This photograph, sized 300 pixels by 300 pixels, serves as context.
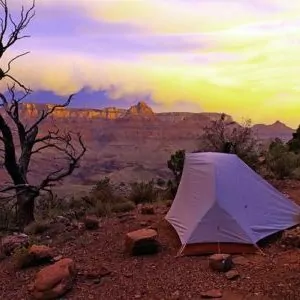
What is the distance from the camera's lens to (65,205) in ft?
58.7

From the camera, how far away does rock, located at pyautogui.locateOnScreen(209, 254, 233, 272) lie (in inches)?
333

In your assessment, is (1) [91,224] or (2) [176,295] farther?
(1) [91,224]

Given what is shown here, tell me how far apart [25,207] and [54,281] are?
6.57m

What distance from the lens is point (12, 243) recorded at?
1123 centimetres

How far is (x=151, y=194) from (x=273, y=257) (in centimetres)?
775

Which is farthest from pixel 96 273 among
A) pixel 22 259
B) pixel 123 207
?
pixel 123 207

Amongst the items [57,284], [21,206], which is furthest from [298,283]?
[21,206]

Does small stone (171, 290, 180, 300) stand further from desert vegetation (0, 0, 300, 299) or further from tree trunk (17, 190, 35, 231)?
tree trunk (17, 190, 35, 231)

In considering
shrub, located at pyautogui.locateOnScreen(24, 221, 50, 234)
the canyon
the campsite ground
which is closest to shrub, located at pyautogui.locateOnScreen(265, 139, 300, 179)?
the campsite ground

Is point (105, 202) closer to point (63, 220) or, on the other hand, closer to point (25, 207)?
point (25, 207)

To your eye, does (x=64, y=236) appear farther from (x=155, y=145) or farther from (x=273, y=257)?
(x=155, y=145)

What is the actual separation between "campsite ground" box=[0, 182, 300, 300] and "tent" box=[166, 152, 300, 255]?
317 mm

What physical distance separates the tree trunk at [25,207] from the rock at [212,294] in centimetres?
804

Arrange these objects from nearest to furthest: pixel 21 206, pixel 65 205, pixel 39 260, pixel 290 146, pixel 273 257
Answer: pixel 273 257
pixel 39 260
pixel 21 206
pixel 65 205
pixel 290 146
